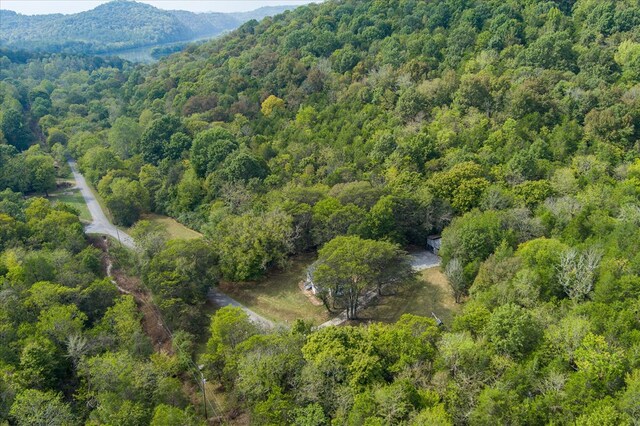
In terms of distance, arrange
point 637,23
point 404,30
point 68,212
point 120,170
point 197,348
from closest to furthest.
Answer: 1. point 197,348
2. point 68,212
3. point 637,23
4. point 120,170
5. point 404,30

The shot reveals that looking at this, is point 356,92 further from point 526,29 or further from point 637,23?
point 637,23

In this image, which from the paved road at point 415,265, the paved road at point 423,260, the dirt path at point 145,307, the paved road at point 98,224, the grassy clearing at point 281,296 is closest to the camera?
the dirt path at point 145,307

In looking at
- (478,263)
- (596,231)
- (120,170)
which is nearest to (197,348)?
(478,263)

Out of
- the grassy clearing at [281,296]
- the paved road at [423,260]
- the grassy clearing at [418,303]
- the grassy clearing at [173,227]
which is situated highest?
the paved road at [423,260]

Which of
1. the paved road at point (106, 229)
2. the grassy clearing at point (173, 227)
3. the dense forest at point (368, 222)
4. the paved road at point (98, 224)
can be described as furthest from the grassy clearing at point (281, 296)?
the paved road at point (98, 224)

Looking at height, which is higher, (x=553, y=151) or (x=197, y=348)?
(x=553, y=151)

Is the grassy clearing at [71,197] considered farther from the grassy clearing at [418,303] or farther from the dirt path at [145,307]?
the grassy clearing at [418,303]

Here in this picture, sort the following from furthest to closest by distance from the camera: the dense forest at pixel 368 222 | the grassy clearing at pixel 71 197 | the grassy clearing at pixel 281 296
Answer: the grassy clearing at pixel 71 197, the grassy clearing at pixel 281 296, the dense forest at pixel 368 222
